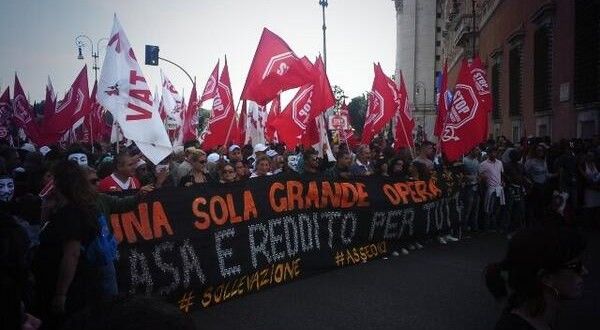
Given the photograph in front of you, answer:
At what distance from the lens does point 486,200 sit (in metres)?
10.5

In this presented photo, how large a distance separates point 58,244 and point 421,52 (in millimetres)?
84534

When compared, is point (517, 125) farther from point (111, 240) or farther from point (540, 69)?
point (111, 240)

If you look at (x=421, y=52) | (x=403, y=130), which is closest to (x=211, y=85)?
(x=403, y=130)

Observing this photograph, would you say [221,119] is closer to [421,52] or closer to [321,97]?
[321,97]

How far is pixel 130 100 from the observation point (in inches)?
301

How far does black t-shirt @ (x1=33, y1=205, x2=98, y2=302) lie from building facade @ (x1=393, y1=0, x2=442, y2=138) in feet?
264

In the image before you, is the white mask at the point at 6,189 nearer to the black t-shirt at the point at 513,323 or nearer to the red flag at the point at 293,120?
the black t-shirt at the point at 513,323

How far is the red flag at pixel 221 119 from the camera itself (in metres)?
11.4

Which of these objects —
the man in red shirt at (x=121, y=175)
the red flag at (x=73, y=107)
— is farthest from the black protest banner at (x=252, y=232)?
the red flag at (x=73, y=107)

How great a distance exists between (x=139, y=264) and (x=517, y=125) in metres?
22.5

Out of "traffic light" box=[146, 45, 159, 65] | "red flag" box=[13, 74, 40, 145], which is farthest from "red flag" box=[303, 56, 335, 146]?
"traffic light" box=[146, 45, 159, 65]

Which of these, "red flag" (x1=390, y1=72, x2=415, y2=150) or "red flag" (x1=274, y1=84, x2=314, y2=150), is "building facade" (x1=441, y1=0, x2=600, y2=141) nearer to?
"red flag" (x1=390, y1=72, x2=415, y2=150)

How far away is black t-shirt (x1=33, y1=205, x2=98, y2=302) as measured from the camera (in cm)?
350

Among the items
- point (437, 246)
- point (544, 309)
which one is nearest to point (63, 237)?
point (544, 309)
